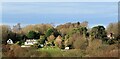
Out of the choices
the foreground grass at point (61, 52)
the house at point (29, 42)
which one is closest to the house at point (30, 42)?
the house at point (29, 42)

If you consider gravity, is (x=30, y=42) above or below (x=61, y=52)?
above

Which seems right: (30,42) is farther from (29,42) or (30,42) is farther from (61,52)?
(61,52)

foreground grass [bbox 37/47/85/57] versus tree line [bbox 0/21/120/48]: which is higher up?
tree line [bbox 0/21/120/48]

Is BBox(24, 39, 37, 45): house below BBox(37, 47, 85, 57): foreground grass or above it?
above

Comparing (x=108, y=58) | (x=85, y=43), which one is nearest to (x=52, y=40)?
(x=85, y=43)

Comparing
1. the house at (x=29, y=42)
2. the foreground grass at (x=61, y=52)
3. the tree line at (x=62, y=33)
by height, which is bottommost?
the foreground grass at (x=61, y=52)

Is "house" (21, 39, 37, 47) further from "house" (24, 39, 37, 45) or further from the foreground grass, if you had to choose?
the foreground grass

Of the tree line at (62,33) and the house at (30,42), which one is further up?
the tree line at (62,33)

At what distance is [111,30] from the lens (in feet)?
12.7

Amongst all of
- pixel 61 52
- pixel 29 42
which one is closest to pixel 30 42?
pixel 29 42

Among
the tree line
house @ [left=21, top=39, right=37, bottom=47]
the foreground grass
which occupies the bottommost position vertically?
the foreground grass

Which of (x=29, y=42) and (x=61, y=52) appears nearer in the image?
(x=61, y=52)

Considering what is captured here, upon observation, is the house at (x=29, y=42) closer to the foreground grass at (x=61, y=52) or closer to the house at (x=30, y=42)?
the house at (x=30, y=42)

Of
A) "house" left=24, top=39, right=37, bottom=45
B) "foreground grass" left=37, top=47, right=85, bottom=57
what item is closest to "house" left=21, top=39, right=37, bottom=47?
"house" left=24, top=39, right=37, bottom=45
